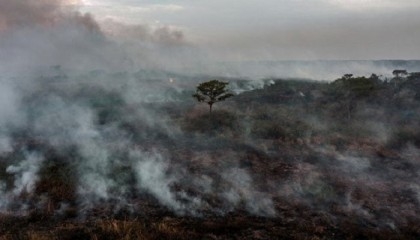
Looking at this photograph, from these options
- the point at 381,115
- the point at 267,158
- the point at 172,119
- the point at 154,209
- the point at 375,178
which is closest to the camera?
the point at 154,209

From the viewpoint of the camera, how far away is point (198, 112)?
1215 inches

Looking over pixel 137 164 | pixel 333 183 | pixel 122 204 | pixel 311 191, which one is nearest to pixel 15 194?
pixel 122 204

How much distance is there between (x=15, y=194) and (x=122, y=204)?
403 centimetres

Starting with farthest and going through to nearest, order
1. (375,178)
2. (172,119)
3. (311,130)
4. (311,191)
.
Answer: (172,119)
(311,130)
(375,178)
(311,191)

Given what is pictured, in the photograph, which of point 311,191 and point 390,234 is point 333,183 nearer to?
point 311,191

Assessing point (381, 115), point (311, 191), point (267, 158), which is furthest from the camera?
point (381, 115)

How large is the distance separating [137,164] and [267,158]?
687cm

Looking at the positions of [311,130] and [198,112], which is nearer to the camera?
[311,130]

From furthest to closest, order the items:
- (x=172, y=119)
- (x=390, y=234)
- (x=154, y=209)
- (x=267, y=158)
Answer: (x=172, y=119) → (x=267, y=158) → (x=154, y=209) → (x=390, y=234)

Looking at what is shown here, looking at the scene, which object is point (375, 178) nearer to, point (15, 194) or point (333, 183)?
point (333, 183)

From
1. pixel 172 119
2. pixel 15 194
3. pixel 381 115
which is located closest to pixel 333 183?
pixel 15 194

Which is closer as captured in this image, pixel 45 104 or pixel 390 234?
pixel 390 234

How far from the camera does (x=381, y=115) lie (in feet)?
111

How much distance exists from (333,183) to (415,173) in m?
4.81
